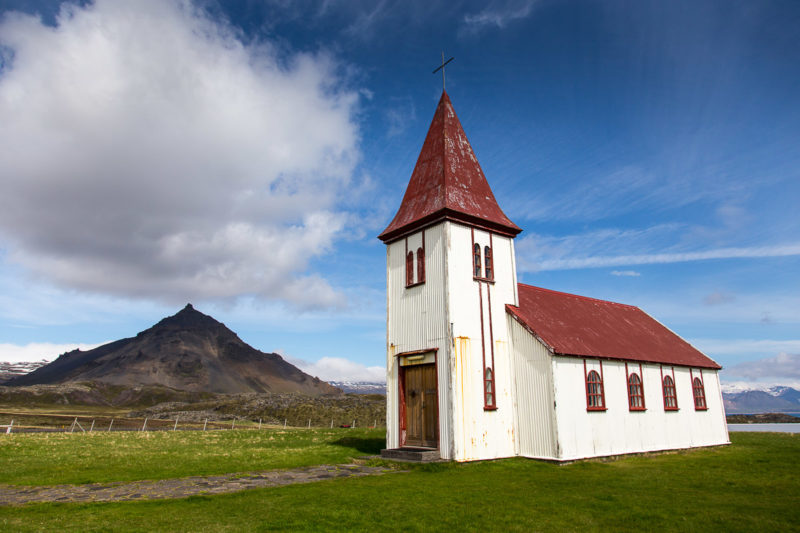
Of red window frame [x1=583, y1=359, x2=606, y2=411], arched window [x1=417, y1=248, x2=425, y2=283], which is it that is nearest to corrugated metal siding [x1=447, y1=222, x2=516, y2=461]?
arched window [x1=417, y1=248, x2=425, y2=283]

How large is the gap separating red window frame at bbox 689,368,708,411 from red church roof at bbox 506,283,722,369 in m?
0.89

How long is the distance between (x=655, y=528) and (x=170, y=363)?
196427 mm

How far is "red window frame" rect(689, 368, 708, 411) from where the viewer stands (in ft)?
88.1

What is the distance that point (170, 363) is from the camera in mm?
182625

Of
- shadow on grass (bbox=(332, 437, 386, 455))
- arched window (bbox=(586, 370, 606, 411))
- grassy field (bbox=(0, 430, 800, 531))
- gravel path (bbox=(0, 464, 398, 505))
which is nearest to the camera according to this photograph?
grassy field (bbox=(0, 430, 800, 531))

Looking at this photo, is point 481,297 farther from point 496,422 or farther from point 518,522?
point 518,522

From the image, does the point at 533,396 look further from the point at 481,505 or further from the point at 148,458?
the point at 148,458

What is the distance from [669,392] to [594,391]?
706 cm

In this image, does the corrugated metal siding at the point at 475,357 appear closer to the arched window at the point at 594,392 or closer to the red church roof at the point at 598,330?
the red church roof at the point at 598,330

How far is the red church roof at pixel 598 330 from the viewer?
20.9 metres

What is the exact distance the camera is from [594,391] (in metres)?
20.8

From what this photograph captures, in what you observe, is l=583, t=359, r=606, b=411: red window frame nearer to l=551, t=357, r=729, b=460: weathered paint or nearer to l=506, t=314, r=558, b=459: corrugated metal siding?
l=551, t=357, r=729, b=460: weathered paint

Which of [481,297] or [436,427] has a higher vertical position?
[481,297]

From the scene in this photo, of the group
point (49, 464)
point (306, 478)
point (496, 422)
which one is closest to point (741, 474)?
point (496, 422)
